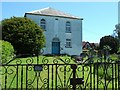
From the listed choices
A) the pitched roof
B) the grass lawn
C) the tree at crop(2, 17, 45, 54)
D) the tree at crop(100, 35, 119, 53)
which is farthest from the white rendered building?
the grass lawn

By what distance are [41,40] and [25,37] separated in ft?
5.60

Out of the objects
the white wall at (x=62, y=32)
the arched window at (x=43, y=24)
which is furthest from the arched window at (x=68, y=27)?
the arched window at (x=43, y=24)

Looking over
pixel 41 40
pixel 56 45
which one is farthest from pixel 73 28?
pixel 41 40

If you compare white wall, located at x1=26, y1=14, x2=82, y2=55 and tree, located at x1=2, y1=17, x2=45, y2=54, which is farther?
white wall, located at x1=26, y1=14, x2=82, y2=55

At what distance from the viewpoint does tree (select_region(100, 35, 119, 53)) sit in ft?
118

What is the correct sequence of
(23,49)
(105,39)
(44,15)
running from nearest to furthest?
1. (23,49)
2. (44,15)
3. (105,39)

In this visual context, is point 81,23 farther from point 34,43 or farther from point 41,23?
point 34,43

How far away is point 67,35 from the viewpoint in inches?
1150

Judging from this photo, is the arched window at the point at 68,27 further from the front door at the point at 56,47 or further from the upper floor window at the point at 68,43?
the front door at the point at 56,47

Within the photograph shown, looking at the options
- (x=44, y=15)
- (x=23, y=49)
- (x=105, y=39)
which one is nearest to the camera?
(x=23, y=49)

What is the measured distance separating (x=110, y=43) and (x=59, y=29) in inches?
405

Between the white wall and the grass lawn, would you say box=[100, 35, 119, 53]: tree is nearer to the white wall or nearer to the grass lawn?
the white wall

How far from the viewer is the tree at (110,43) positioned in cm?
3594

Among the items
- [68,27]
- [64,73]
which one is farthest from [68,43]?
[64,73]
